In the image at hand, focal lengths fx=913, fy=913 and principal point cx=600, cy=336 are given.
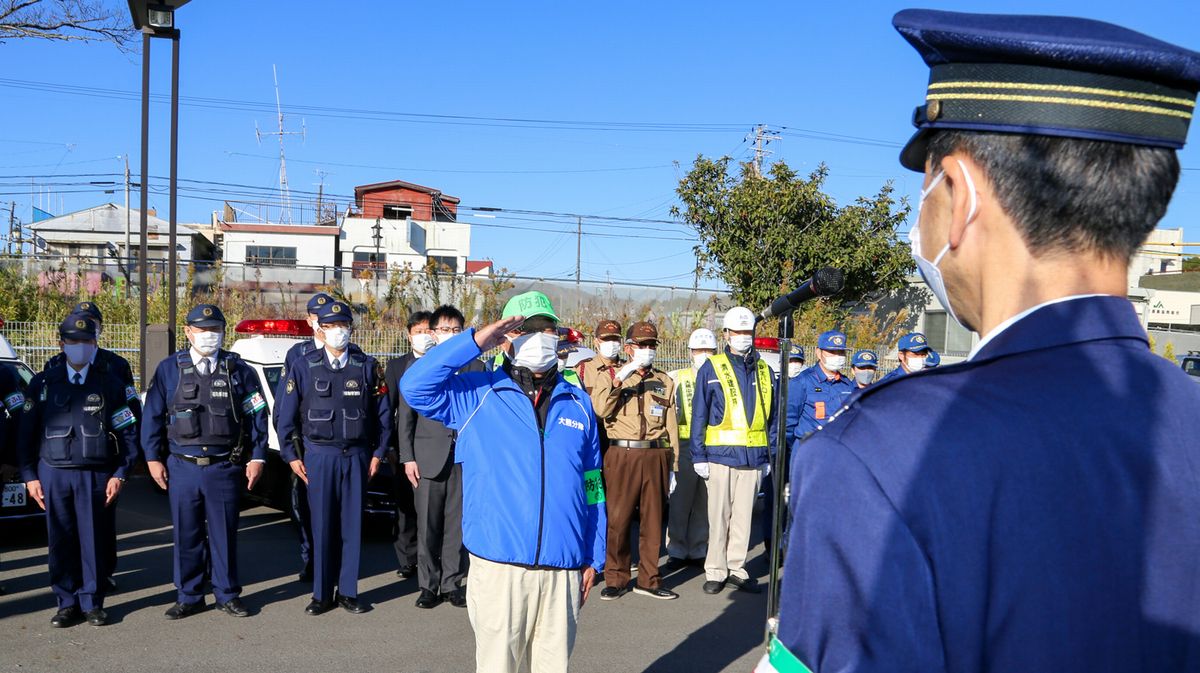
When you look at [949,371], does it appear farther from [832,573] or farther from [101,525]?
[101,525]

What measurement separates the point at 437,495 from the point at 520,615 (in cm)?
345

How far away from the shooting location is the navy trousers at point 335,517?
6891 mm

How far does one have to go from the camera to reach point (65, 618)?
635 centimetres

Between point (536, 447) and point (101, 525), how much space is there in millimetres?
4192

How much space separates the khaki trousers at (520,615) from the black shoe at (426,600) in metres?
3.02

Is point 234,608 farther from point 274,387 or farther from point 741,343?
point 741,343

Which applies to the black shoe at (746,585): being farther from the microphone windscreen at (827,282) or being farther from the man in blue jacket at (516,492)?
the microphone windscreen at (827,282)

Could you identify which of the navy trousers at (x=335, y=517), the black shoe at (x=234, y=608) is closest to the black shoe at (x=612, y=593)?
the navy trousers at (x=335, y=517)

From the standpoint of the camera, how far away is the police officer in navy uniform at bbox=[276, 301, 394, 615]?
692cm

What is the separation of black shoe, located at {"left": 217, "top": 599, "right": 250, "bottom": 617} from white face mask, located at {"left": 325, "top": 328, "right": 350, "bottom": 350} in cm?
201

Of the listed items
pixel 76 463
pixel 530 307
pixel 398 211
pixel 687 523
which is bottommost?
pixel 687 523

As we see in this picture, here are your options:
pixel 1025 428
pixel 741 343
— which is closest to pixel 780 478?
pixel 1025 428

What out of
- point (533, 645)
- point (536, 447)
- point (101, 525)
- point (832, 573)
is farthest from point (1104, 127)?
point (101, 525)

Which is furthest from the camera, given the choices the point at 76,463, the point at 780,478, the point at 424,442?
the point at 424,442
